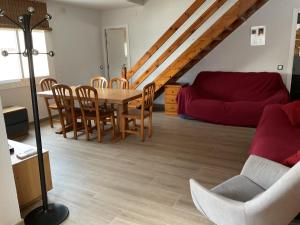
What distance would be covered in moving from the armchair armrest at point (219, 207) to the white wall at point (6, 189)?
127 centimetres

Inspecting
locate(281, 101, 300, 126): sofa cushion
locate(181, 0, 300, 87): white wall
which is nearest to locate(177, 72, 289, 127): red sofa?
locate(181, 0, 300, 87): white wall

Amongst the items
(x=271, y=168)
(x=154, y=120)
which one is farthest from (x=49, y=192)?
(x=154, y=120)

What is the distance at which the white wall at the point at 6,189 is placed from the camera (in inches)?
65.5

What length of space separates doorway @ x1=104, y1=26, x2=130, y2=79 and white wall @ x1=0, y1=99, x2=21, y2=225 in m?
4.85

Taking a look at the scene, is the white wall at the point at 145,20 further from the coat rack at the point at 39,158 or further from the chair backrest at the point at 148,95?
the coat rack at the point at 39,158

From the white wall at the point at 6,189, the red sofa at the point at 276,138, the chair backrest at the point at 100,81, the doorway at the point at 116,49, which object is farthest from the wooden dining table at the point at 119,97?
the doorway at the point at 116,49

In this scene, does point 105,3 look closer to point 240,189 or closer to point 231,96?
point 231,96

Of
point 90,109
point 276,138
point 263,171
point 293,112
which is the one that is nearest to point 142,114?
point 90,109

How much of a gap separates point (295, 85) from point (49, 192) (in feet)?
15.6

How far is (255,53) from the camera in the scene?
16.1ft

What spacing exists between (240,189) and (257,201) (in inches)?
19.0

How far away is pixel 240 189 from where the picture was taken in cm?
173

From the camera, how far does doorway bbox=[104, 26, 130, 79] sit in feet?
20.4

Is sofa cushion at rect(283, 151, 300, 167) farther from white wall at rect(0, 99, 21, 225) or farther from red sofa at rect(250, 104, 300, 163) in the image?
white wall at rect(0, 99, 21, 225)
